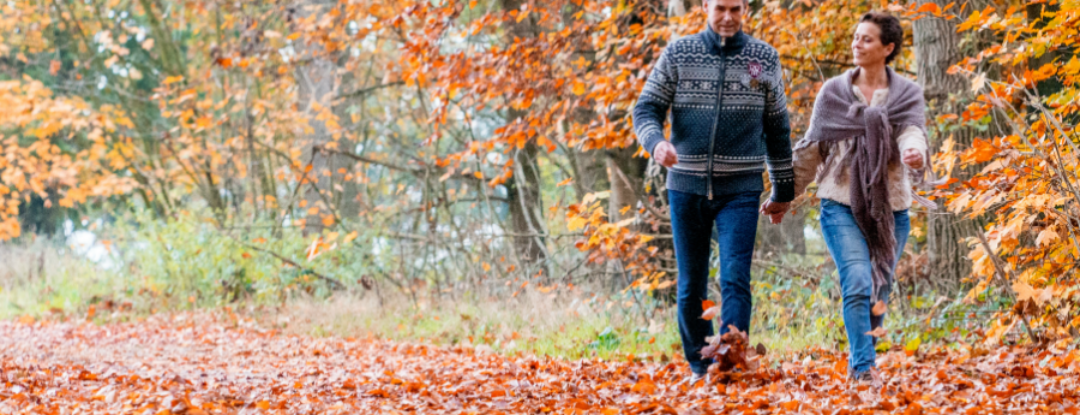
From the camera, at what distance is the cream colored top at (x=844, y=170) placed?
387 centimetres

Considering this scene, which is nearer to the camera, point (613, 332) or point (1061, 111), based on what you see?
point (1061, 111)

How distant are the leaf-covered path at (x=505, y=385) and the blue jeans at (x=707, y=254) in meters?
0.26

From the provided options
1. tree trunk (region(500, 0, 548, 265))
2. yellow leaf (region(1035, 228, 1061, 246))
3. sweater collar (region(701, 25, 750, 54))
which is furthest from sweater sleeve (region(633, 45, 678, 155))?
tree trunk (region(500, 0, 548, 265))

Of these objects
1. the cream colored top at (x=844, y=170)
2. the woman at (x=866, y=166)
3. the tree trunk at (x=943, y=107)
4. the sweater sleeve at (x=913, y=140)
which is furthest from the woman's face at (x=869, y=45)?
the tree trunk at (x=943, y=107)

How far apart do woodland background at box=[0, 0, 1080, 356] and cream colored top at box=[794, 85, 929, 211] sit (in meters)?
0.37

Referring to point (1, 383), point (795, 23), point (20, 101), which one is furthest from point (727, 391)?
point (20, 101)

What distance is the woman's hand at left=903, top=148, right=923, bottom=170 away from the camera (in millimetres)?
3711

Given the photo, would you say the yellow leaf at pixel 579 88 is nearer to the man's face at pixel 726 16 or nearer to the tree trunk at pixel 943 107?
the tree trunk at pixel 943 107

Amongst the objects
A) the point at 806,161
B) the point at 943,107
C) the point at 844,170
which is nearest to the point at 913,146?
the point at 844,170

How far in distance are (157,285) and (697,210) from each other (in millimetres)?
8886

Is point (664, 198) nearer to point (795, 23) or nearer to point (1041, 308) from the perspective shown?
point (795, 23)

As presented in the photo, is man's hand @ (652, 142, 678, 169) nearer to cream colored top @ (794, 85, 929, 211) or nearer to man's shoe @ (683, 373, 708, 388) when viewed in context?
cream colored top @ (794, 85, 929, 211)

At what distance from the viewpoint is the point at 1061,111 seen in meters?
4.31

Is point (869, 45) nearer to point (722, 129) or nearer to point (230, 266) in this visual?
point (722, 129)
